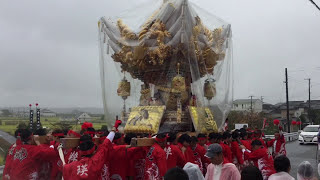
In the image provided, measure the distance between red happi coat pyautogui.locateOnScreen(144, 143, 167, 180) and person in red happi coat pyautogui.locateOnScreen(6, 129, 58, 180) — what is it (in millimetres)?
1794

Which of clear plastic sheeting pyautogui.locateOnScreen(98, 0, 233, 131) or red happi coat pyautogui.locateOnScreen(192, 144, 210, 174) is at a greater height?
clear plastic sheeting pyautogui.locateOnScreen(98, 0, 233, 131)

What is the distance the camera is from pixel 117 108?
10.0 meters

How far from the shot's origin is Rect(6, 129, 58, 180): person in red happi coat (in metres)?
5.71

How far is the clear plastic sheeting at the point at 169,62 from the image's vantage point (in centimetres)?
896

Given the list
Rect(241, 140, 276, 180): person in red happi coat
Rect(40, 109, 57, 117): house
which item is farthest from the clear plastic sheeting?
Rect(40, 109, 57, 117): house

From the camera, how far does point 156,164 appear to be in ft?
18.2

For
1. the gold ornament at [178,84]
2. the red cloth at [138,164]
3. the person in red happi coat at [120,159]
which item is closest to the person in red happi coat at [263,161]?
the red cloth at [138,164]

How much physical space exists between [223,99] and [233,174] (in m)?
5.80

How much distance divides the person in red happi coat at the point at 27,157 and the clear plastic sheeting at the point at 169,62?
4.16 m

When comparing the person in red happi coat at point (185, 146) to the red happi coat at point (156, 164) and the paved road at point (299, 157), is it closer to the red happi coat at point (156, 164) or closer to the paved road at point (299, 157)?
the red happi coat at point (156, 164)

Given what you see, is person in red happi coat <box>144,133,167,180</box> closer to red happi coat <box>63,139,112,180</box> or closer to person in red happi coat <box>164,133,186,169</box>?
person in red happi coat <box>164,133,186,169</box>

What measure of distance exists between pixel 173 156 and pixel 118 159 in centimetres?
102

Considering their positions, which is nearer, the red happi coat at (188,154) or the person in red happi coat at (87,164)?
the person in red happi coat at (87,164)

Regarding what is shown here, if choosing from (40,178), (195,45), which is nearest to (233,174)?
(40,178)
